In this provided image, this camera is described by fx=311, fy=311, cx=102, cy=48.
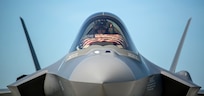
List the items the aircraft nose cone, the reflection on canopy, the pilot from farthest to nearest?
the pilot < the reflection on canopy < the aircraft nose cone

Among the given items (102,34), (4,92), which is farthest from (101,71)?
(4,92)

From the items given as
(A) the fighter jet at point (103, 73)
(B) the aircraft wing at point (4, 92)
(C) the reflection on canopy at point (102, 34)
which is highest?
(C) the reflection on canopy at point (102, 34)

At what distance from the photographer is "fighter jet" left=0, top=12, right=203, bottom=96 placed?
441 centimetres

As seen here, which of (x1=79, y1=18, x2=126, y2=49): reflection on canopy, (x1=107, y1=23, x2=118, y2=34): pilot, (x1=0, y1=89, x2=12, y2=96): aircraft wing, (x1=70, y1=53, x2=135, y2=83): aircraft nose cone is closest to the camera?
(x1=70, y1=53, x2=135, y2=83): aircraft nose cone

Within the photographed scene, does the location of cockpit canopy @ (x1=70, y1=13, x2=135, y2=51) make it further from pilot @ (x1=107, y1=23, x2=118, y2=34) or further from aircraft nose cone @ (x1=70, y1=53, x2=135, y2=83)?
aircraft nose cone @ (x1=70, y1=53, x2=135, y2=83)

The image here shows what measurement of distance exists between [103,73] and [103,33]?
2.06 metres

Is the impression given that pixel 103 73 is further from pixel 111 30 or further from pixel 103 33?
pixel 111 30

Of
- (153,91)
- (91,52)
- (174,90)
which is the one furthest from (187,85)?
(91,52)

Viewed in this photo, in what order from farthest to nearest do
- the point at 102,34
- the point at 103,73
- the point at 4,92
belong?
the point at 4,92 → the point at 102,34 → the point at 103,73

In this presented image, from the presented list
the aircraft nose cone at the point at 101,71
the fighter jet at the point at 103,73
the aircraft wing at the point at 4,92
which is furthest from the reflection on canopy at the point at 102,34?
the aircraft wing at the point at 4,92

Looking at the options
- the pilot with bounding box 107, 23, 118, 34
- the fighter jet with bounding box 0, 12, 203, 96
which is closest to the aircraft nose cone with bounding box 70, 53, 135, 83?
the fighter jet with bounding box 0, 12, 203, 96

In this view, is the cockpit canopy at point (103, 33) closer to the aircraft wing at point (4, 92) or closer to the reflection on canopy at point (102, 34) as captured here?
the reflection on canopy at point (102, 34)

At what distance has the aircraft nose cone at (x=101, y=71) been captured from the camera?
434cm

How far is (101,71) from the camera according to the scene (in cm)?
440
